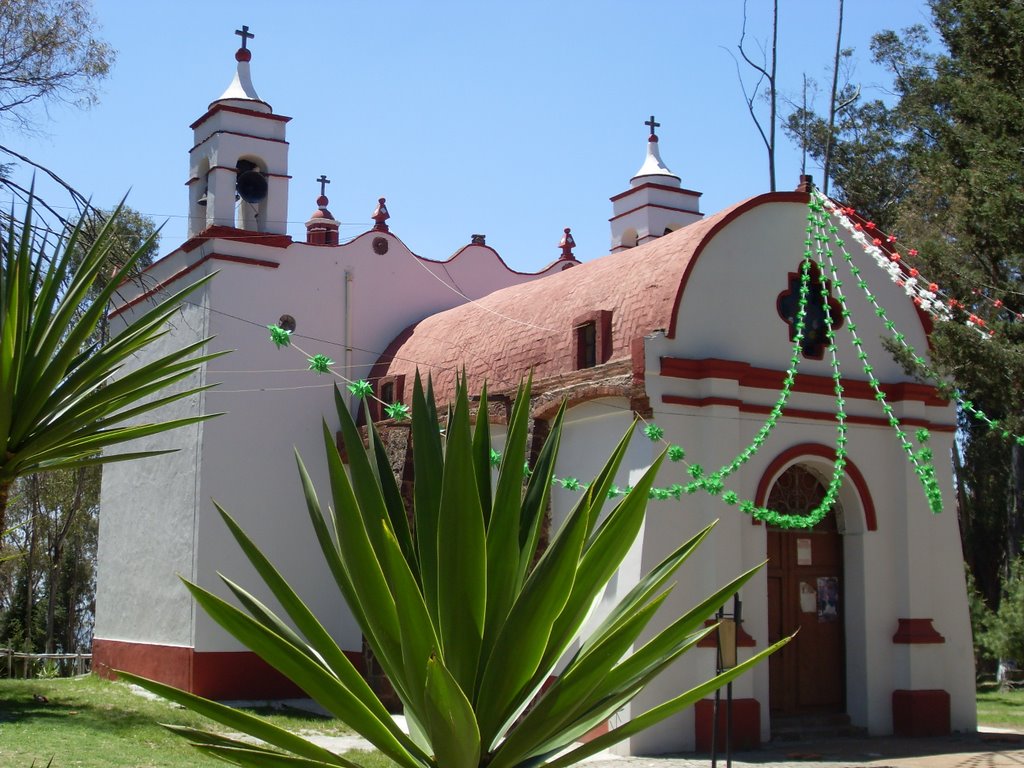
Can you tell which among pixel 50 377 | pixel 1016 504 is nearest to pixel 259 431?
pixel 50 377

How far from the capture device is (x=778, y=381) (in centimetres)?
1439

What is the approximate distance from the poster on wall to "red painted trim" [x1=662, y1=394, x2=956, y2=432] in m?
2.02

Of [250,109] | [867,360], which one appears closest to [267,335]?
[250,109]

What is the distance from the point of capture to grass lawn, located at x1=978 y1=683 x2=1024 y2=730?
54.7 ft

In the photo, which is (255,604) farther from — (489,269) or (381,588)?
(489,269)

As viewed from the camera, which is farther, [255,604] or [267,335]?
[267,335]

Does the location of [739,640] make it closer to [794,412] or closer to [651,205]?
[794,412]

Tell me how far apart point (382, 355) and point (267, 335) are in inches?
80.0

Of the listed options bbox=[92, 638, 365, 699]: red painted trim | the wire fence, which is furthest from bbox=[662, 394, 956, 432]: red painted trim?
the wire fence

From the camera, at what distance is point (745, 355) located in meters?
14.4

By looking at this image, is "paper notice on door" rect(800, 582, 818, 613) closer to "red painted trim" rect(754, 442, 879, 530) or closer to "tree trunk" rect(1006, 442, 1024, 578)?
"red painted trim" rect(754, 442, 879, 530)

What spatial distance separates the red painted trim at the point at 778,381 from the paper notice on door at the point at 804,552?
6.10 feet

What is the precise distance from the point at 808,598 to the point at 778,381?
2756mm

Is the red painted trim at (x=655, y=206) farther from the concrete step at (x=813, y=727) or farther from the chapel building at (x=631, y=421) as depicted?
the concrete step at (x=813, y=727)
